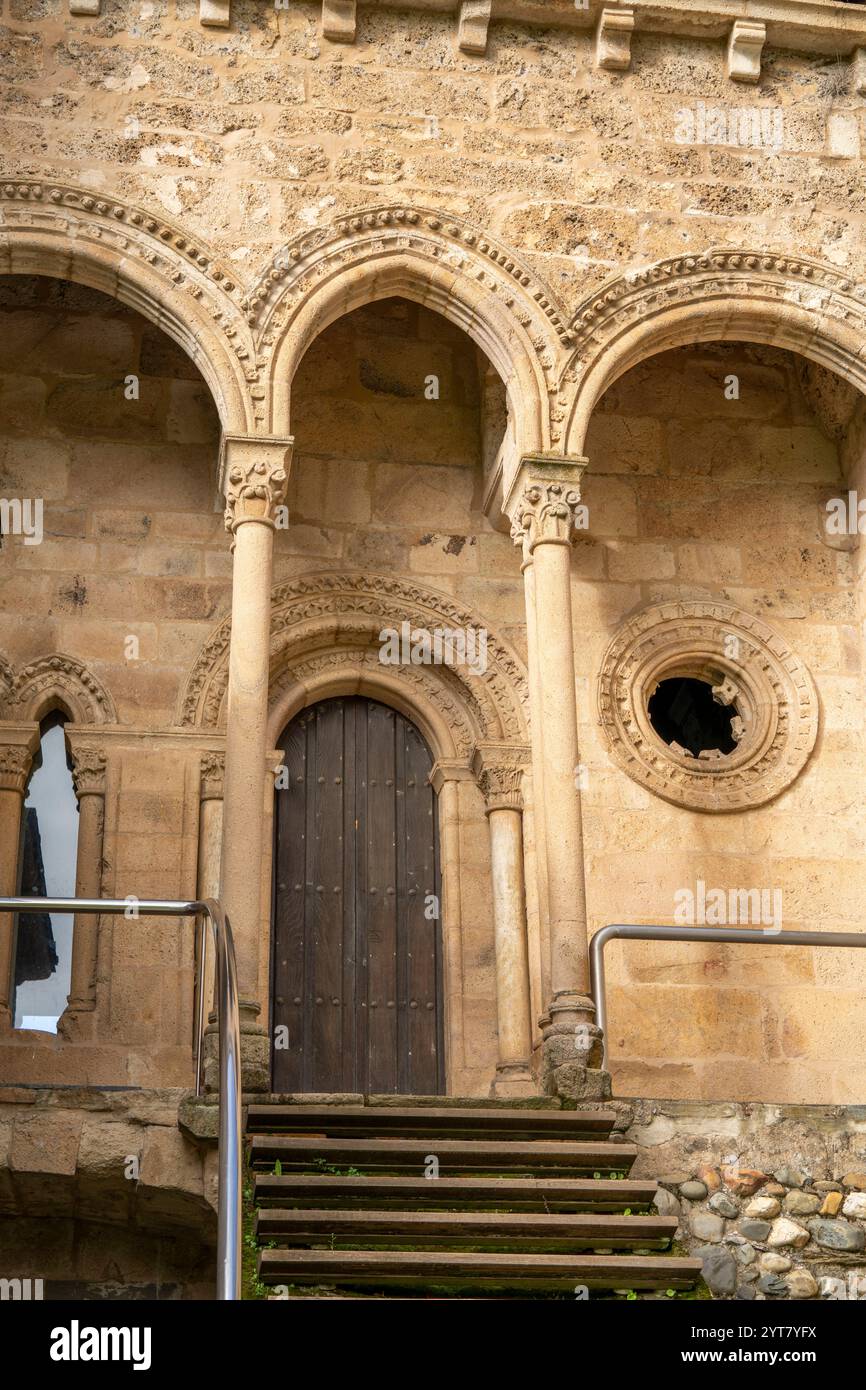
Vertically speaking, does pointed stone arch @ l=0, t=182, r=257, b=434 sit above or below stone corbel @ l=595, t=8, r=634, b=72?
below

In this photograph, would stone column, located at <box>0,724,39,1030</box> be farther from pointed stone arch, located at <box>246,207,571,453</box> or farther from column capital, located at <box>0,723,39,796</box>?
pointed stone arch, located at <box>246,207,571,453</box>

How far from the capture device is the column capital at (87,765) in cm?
1067

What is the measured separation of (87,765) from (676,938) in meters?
3.81

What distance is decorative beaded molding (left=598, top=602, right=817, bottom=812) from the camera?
1122cm

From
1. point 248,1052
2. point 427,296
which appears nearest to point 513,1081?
point 248,1052

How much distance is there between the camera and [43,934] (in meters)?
10.7

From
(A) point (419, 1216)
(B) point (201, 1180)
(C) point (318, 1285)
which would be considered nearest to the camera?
(C) point (318, 1285)

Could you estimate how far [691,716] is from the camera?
12008 mm

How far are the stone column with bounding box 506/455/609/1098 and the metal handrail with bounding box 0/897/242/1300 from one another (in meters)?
1.86

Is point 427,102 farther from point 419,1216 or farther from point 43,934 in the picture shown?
point 419,1216

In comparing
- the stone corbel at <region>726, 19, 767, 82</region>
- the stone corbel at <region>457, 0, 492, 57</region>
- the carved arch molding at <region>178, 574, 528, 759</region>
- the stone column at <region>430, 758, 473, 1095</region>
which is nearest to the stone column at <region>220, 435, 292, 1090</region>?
the carved arch molding at <region>178, 574, 528, 759</region>

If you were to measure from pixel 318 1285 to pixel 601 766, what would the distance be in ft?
16.4

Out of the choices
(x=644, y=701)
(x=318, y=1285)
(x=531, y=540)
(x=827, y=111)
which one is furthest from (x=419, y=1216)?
(x=827, y=111)
